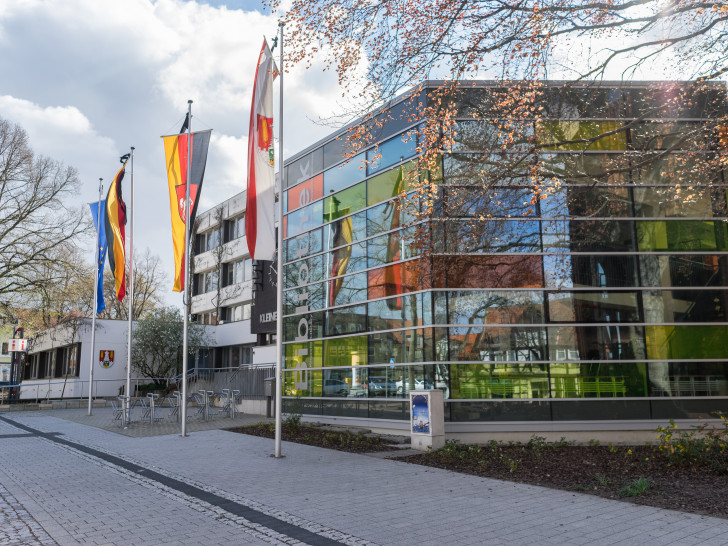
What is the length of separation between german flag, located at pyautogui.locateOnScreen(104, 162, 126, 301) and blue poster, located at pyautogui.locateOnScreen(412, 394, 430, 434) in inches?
529

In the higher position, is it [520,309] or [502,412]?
[520,309]

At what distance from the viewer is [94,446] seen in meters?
14.0

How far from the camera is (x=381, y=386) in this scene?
1633cm

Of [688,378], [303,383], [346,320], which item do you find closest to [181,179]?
[346,320]

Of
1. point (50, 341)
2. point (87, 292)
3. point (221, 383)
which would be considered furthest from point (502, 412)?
point (50, 341)

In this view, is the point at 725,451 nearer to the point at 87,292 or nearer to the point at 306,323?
the point at 306,323

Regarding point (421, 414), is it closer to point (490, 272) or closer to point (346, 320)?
point (490, 272)

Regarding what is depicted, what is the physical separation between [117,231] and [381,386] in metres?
12.1

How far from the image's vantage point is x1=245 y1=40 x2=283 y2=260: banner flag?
12852 mm

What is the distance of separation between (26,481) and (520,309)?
11.0 metres

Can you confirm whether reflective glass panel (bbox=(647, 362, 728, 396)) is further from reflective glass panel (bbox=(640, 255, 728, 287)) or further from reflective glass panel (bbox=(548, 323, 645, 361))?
reflective glass panel (bbox=(640, 255, 728, 287))

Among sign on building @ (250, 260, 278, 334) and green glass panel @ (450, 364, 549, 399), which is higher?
sign on building @ (250, 260, 278, 334)

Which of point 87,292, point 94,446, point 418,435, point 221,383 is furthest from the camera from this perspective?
point 87,292

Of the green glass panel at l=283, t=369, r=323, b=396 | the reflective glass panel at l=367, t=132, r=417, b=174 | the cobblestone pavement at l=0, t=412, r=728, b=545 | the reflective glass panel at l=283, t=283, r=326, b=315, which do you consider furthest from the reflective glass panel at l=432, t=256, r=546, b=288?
the green glass panel at l=283, t=369, r=323, b=396
